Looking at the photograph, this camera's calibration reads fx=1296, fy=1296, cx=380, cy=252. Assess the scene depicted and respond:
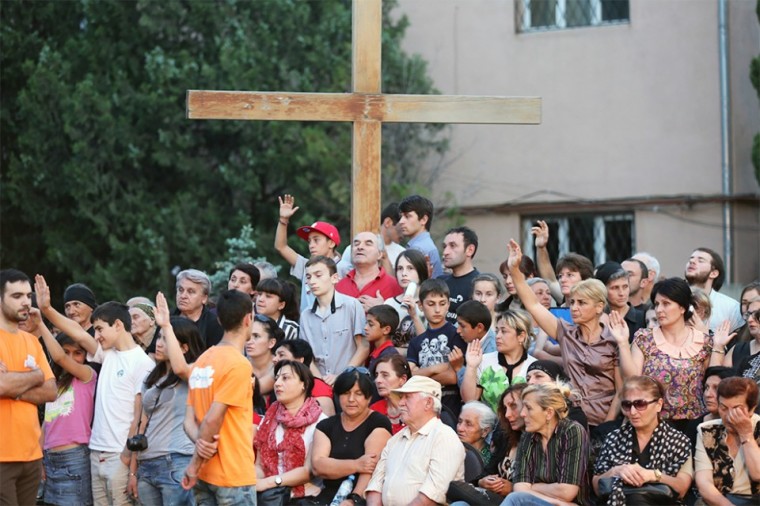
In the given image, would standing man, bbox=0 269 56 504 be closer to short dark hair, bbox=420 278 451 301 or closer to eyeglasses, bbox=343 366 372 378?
eyeglasses, bbox=343 366 372 378

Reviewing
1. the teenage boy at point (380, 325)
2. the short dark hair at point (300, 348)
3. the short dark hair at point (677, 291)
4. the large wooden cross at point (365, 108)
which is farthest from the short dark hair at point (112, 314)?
the short dark hair at point (677, 291)

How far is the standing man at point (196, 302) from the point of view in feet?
32.5

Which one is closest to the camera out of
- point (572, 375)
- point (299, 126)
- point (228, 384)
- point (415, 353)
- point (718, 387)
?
point (228, 384)

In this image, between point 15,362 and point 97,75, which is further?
point 97,75

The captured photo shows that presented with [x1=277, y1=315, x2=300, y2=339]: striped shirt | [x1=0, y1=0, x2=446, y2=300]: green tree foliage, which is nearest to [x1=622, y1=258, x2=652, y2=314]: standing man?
[x1=277, y1=315, x2=300, y2=339]: striped shirt

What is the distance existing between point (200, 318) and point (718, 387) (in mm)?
3990

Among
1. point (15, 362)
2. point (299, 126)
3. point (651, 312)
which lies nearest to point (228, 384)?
point (15, 362)

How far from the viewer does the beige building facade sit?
17.4m

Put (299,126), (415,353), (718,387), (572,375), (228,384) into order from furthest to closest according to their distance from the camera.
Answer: (299,126) → (415,353) → (572,375) → (718,387) → (228,384)

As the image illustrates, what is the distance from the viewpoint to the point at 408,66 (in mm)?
18312

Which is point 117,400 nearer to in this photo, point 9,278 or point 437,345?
point 9,278

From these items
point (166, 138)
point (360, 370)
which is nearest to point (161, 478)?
point (360, 370)

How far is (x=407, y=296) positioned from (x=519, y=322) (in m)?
1.16

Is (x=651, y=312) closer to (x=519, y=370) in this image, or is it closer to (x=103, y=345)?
(x=519, y=370)
